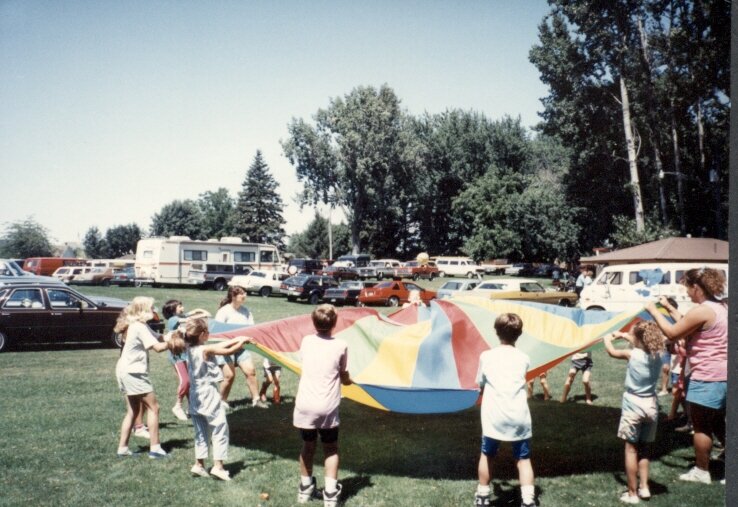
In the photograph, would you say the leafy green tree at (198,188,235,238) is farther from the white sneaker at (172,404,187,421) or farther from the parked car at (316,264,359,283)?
the white sneaker at (172,404,187,421)

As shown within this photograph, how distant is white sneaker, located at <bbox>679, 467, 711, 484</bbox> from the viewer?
5.04m

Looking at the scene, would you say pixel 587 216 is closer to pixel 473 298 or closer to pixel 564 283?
pixel 564 283

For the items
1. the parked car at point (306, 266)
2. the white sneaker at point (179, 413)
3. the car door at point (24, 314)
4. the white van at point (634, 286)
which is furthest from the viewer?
the parked car at point (306, 266)

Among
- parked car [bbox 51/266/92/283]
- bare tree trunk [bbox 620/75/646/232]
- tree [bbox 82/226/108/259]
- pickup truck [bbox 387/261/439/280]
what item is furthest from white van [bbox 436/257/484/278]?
tree [bbox 82/226/108/259]

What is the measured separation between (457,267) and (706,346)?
46228 millimetres

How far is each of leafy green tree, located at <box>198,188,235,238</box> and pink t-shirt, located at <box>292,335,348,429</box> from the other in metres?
82.2

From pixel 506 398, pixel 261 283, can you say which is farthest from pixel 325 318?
pixel 261 283

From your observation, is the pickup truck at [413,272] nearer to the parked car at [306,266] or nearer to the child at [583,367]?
the parked car at [306,266]

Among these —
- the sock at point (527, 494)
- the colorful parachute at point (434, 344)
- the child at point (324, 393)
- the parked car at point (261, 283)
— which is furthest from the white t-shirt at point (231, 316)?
the parked car at point (261, 283)

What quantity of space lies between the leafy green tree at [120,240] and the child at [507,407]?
291 ft

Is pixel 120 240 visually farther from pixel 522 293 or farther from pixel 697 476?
pixel 697 476

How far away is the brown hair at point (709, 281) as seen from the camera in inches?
183

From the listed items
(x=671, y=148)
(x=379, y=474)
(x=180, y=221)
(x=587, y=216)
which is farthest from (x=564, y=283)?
(x=180, y=221)

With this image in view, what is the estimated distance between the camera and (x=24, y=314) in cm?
1277
